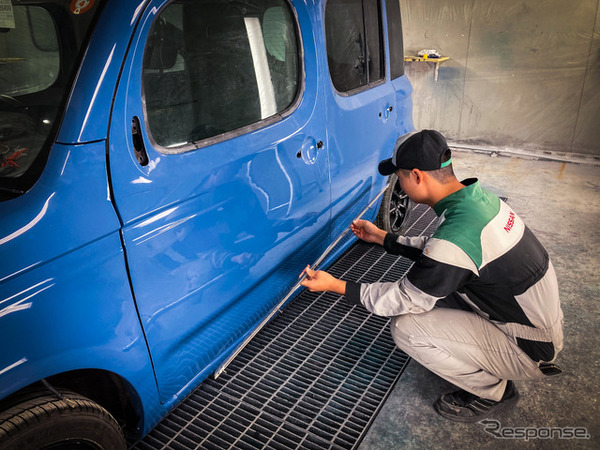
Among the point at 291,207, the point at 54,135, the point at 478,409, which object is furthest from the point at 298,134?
the point at 478,409

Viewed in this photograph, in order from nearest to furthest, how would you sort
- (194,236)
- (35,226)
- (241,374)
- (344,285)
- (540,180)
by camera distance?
(35,226) < (194,236) < (344,285) < (241,374) < (540,180)

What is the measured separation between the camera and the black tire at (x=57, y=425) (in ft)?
3.80

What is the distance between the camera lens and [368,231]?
2.41 meters

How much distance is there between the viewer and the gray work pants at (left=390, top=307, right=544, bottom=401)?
1.89m

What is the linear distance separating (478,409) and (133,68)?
6.15 ft

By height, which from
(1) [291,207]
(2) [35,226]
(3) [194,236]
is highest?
(2) [35,226]

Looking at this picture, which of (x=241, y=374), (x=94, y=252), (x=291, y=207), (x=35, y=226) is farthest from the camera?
(x=241, y=374)

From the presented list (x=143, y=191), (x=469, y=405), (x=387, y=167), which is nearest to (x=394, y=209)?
(x=387, y=167)

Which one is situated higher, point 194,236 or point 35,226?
point 35,226

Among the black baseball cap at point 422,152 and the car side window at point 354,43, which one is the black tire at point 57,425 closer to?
the black baseball cap at point 422,152

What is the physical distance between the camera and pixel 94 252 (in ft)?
4.16

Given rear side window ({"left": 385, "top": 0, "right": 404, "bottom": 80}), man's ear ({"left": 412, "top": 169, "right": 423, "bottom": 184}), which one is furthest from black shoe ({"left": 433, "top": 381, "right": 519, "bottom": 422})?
rear side window ({"left": 385, "top": 0, "right": 404, "bottom": 80})

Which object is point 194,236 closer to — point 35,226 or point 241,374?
point 35,226

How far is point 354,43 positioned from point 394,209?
4.44 ft
